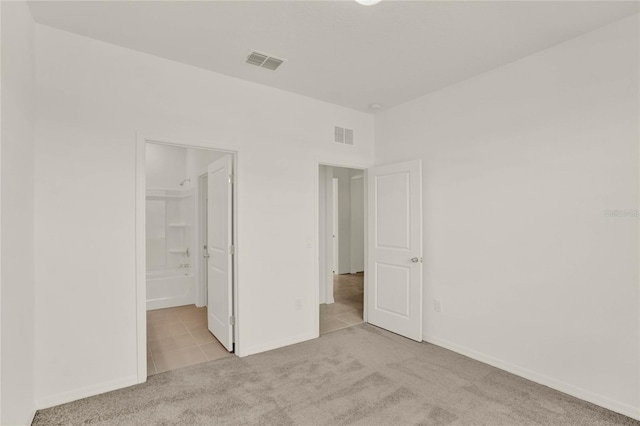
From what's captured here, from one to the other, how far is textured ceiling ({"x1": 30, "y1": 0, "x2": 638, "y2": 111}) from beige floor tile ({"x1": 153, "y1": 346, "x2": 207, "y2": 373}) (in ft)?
9.07

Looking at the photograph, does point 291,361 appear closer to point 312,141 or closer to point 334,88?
point 312,141

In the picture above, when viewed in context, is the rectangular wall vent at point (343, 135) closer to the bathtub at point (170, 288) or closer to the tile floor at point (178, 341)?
the tile floor at point (178, 341)

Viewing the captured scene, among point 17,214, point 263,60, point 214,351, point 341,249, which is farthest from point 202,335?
point 341,249

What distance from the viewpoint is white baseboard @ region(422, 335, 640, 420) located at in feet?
7.31

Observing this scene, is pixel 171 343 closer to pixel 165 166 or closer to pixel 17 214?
pixel 17 214

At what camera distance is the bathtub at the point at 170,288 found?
4.76m

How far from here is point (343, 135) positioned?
13.0 feet

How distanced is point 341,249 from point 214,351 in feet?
16.5

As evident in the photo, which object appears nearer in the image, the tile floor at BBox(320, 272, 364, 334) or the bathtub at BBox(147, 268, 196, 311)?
the tile floor at BBox(320, 272, 364, 334)

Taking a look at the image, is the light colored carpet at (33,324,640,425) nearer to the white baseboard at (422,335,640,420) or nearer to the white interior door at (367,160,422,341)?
the white baseboard at (422,335,640,420)

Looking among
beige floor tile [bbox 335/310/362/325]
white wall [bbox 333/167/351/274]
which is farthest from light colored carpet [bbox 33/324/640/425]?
white wall [bbox 333/167/351/274]

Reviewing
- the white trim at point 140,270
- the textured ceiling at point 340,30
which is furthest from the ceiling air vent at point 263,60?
the white trim at point 140,270

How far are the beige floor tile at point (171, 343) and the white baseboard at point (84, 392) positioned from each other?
65cm

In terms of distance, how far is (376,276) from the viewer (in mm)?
4062
